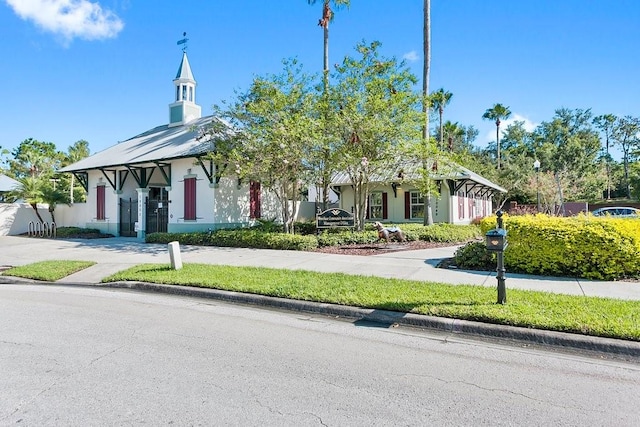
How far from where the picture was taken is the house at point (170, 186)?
18703mm

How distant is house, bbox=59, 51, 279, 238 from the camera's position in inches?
736

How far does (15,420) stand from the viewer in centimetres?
318

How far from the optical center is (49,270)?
1067 cm

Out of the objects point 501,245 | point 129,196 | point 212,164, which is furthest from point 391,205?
point 501,245

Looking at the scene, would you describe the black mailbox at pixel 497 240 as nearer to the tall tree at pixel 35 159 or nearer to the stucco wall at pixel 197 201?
the stucco wall at pixel 197 201

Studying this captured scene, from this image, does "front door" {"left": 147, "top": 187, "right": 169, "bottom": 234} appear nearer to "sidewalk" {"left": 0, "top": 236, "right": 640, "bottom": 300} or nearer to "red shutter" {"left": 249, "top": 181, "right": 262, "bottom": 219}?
"sidewalk" {"left": 0, "top": 236, "right": 640, "bottom": 300}

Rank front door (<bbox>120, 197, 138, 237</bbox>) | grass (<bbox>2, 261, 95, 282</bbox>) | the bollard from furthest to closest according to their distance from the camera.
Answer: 1. front door (<bbox>120, 197, 138, 237</bbox>)
2. grass (<bbox>2, 261, 95, 282</bbox>)
3. the bollard

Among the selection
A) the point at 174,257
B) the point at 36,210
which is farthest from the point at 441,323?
the point at 36,210

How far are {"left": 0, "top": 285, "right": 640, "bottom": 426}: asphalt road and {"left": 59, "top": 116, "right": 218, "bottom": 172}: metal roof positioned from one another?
43.7 ft

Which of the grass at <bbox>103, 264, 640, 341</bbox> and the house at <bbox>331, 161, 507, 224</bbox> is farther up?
the house at <bbox>331, 161, 507, 224</bbox>

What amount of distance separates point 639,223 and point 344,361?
847cm

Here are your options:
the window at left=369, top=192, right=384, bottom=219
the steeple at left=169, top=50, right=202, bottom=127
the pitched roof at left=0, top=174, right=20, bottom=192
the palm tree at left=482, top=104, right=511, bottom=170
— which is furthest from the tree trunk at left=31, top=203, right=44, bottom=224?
the palm tree at left=482, top=104, right=511, bottom=170

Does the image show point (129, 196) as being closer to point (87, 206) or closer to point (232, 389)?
point (87, 206)

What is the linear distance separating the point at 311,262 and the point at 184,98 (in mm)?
17187
